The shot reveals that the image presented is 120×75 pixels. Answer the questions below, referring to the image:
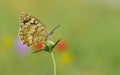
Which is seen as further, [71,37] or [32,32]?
[71,37]

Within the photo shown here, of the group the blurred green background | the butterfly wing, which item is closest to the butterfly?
the butterfly wing

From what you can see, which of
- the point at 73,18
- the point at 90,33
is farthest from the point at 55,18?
the point at 90,33

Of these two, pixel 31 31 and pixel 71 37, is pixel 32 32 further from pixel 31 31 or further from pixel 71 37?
pixel 71 37

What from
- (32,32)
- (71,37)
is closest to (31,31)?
(32,32)

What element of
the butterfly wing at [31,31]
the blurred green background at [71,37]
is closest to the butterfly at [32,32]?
the butterfly wing at [31,31]

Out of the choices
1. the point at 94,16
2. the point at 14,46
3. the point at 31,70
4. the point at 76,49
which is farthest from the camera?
the point at 94,16

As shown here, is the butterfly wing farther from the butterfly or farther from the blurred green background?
the blurred green background

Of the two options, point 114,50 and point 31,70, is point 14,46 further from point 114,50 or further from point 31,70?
point 114,50

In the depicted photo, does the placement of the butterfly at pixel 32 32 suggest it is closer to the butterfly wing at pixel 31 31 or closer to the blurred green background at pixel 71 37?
the butterfly wing at pixel 31 31
